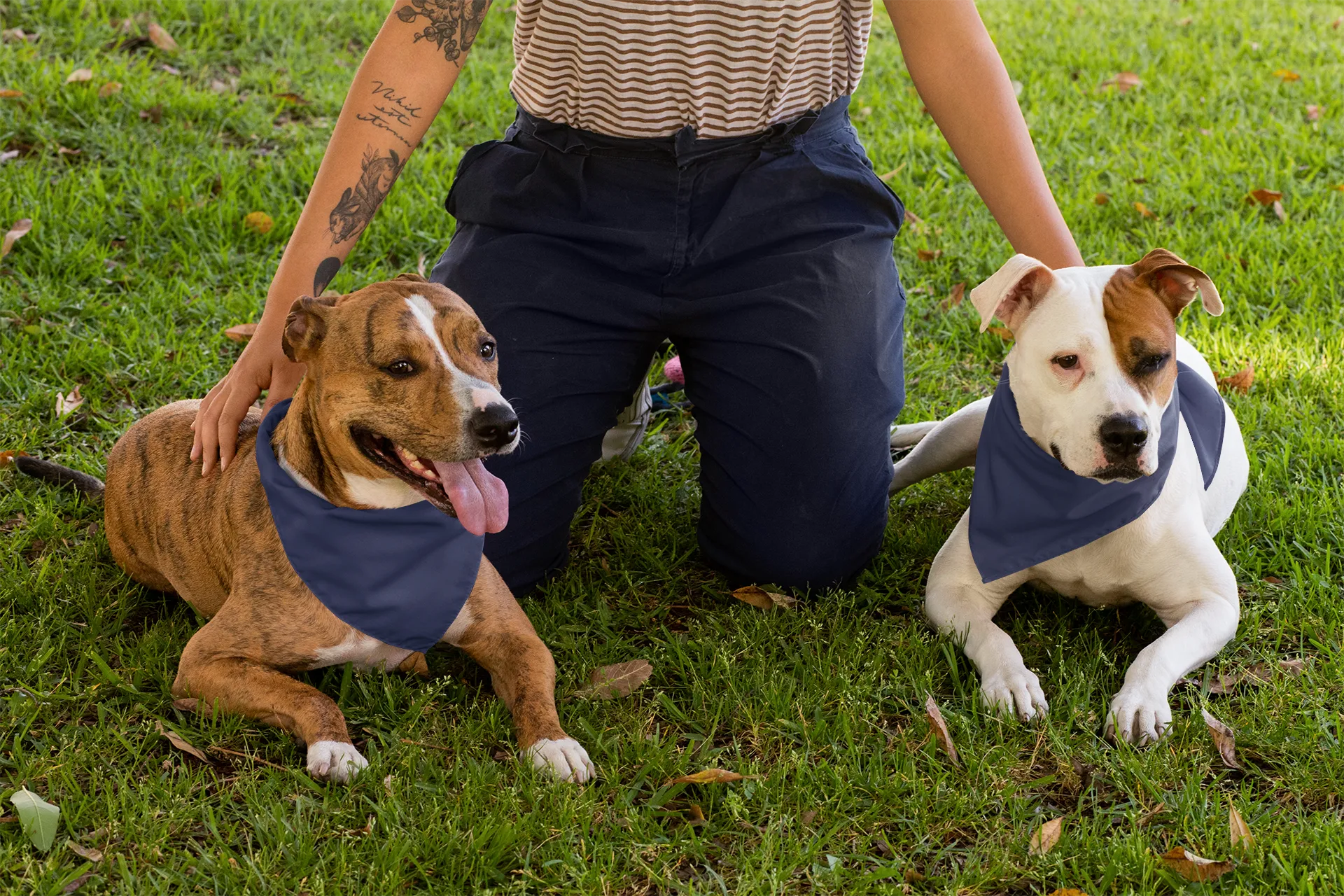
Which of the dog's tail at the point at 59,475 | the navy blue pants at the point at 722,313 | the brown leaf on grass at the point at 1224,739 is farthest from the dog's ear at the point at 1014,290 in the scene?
the dog's tail at the point at 59,475

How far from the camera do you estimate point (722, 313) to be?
3.66 m

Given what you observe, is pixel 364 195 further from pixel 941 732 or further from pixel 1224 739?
pixel 1224 739

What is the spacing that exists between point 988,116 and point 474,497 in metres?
1.83

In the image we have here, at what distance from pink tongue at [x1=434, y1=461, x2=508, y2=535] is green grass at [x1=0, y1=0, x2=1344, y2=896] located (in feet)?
1.43

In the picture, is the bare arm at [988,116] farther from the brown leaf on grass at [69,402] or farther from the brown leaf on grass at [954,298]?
the brown leaf on grass at [69,402]

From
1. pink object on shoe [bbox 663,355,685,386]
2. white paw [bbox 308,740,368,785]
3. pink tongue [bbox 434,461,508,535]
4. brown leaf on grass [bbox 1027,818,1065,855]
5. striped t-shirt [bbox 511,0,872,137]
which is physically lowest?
pink object on shoe [bbox 663,355,685,386]

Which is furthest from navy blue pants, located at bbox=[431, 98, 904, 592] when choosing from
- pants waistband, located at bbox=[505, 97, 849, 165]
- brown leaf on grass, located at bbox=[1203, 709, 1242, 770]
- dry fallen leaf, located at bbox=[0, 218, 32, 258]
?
dry fallen leaf, located at bbox=[0, 218, 32, 258]

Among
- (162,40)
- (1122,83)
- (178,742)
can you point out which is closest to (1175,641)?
(178,742)

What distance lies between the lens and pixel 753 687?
10.4 ft

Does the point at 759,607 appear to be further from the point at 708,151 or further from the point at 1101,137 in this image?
the point at 1101,137

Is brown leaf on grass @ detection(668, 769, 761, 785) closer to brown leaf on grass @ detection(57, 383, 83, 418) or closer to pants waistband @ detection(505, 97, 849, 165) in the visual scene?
pants waistband @ detection(505, 97, 849, 165)

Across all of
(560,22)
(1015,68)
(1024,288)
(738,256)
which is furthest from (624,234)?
(1015,68)

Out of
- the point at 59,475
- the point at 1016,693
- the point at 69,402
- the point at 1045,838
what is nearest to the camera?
the point at 1045,838

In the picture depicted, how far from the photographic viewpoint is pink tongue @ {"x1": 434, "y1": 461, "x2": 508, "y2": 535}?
2.94 meters
